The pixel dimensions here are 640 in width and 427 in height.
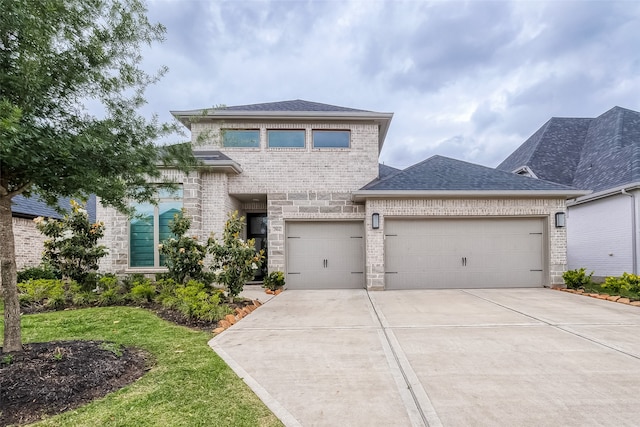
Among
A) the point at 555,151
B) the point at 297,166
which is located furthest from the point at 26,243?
the point at 555,151

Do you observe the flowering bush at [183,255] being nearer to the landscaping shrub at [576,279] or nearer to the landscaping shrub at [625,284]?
the landscaping shrub at [576,279]

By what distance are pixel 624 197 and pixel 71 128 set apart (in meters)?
13.9

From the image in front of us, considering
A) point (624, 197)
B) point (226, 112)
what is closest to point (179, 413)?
point (226, 112)

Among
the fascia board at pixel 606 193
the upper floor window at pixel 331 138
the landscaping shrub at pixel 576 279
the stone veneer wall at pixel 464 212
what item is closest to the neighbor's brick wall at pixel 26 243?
the upper floor window at pixel 331 138

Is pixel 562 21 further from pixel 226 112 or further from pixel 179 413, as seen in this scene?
pixel 179 413

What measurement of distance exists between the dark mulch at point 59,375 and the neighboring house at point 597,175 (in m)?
13.3

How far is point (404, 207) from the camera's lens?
31.4 feet

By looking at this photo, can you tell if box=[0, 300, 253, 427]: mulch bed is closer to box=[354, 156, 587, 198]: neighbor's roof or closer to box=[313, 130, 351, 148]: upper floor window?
box=[354, 156, 587, 198]: neighbor's roof

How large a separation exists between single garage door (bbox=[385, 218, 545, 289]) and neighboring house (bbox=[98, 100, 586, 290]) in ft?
0.10

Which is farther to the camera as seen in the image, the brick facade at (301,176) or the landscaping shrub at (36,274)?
the brick facade at (301,176)

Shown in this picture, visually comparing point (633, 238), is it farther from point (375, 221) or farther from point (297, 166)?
point (297, 166)

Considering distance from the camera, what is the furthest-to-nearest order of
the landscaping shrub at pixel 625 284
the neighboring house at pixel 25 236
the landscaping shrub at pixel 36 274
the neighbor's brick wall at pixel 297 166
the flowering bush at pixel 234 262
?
the neighboring house at pixel 25 236 → the neighbor's brick wall at pixel 297 166 → the landscaping shrub at pixel 36 274 → the landscaping shrub at pixel 625 284 → the flowering bush at pixel 234 262

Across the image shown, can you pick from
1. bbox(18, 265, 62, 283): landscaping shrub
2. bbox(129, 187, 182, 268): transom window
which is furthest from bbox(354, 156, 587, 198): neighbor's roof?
bbox(18, 265, 62, 283): landscaping shrub

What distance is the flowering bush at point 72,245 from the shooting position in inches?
301
